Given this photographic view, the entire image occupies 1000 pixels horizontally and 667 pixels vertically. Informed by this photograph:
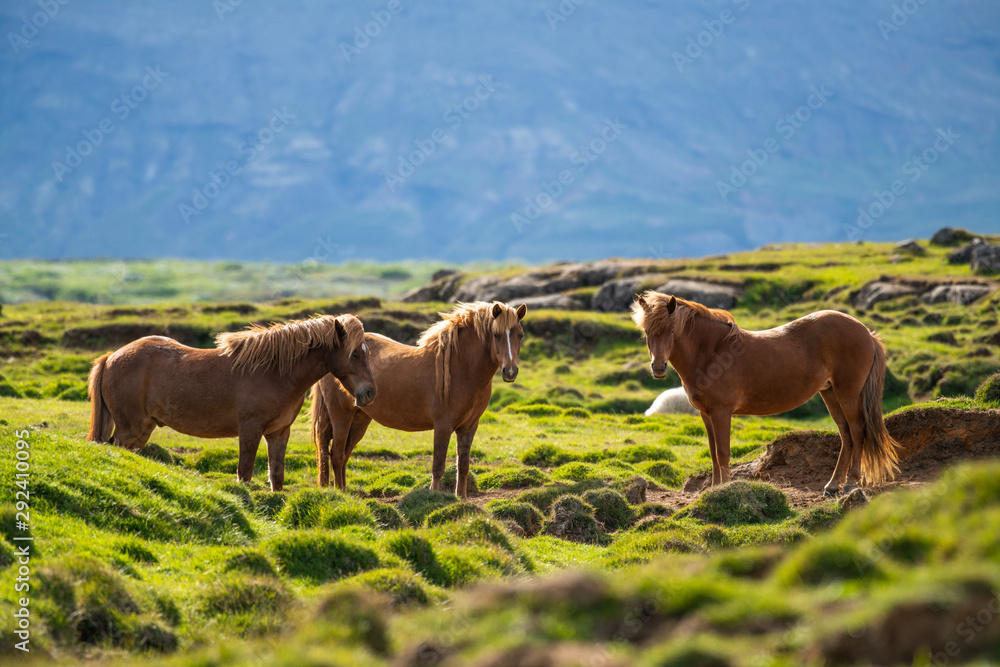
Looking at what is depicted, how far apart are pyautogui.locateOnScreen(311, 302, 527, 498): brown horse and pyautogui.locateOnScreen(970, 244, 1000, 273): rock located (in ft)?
119

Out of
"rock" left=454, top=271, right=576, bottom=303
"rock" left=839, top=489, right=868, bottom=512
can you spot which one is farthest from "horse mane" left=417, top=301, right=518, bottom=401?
"rock" left=454, top=271, right=576, bottom=303

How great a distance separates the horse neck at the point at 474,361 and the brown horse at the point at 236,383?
1379 mm

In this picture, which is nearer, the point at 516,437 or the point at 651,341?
the point at 651,341

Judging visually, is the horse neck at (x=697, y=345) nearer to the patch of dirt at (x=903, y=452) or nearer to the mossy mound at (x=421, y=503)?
the patch of dirt at (x=903, y=452)

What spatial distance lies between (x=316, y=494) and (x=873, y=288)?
34.4 metres

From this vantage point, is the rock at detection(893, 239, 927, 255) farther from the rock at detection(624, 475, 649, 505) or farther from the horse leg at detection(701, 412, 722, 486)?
the rock at detection(624, 475, 649, 505)

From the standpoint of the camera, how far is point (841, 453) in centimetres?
1319

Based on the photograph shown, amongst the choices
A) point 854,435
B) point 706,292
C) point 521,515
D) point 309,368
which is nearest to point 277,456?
point 309,368

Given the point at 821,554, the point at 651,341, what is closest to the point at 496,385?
the point at 651,341

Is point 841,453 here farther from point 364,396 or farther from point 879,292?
point 879,292

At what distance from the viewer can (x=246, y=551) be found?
7.84m

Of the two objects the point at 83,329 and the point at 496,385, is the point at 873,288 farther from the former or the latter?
the point at 83,329

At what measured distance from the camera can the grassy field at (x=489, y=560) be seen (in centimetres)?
396

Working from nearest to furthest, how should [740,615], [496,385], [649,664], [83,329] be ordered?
[649,664]
[740,615]
[496,385]
[83,329]
